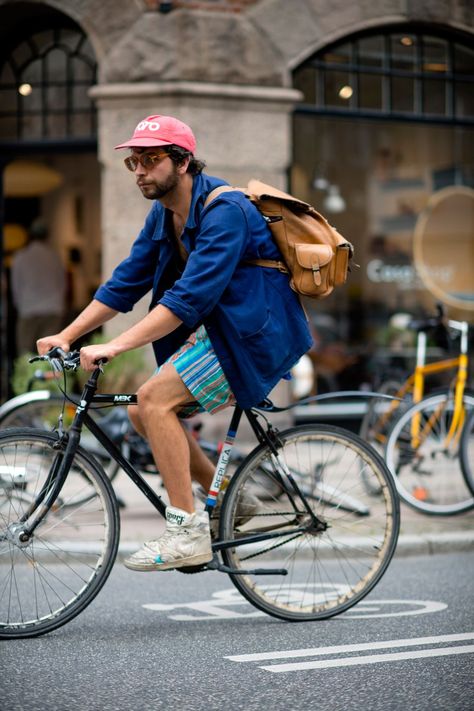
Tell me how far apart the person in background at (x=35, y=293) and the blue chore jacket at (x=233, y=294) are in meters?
7.73

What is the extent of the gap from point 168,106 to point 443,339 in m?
3.75

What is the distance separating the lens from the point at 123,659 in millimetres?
4395

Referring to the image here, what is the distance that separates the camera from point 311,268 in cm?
470

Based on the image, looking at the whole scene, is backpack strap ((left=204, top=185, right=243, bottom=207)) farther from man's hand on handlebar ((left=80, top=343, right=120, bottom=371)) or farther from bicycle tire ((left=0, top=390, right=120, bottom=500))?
bicycle tire ((left=0, top=390, right=120, bottom=500))

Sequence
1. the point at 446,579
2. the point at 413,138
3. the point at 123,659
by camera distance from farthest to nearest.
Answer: the point at 413,138 < the point at 446,579 < the point at 123,659

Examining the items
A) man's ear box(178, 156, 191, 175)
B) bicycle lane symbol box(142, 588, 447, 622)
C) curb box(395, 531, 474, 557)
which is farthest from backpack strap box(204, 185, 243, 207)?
curb box(395, 531, 474, 557)

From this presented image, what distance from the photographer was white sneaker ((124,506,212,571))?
471 centimetres

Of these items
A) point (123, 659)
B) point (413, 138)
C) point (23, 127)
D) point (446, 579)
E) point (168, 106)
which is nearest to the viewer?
point (123, 659)

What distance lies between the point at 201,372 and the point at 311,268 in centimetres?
60

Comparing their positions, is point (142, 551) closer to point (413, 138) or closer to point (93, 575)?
point (93, 575)

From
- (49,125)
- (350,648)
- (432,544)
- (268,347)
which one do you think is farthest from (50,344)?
(49,125)

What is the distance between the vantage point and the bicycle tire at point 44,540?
181 inches

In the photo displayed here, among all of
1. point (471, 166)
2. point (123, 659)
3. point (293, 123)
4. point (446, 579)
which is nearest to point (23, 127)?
point (293, 123)

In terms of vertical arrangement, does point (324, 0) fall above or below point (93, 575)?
above
